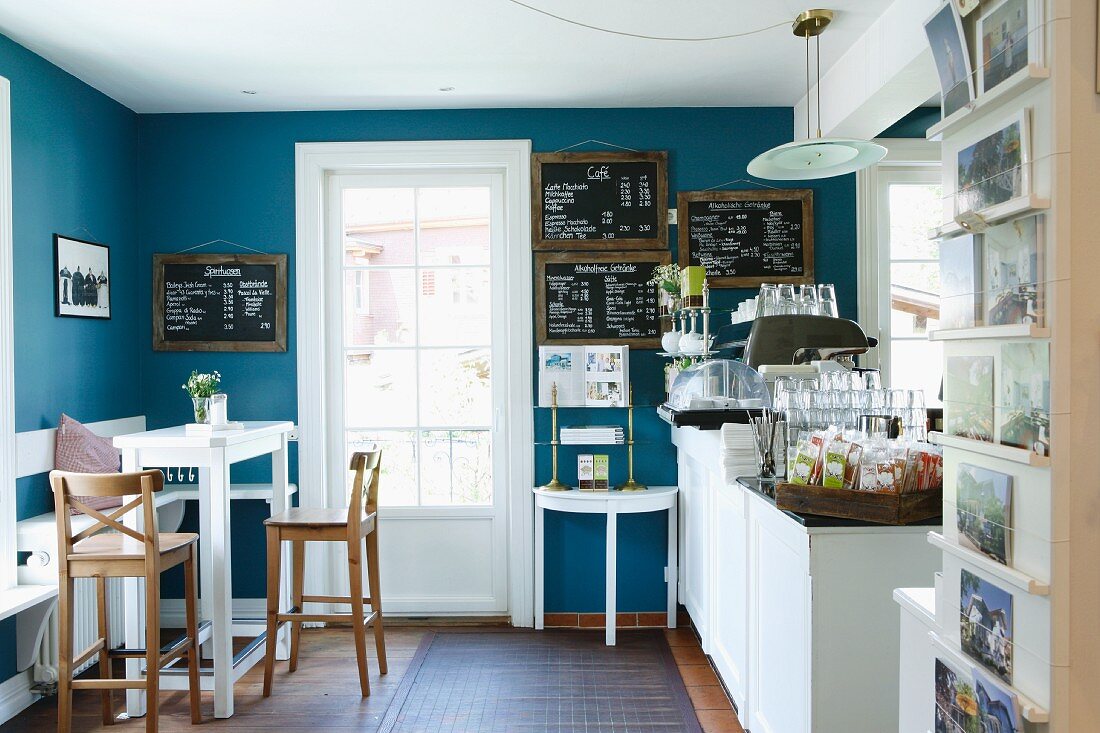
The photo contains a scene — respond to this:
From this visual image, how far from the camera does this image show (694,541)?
3680 mm

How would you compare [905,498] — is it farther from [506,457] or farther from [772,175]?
[506,457]

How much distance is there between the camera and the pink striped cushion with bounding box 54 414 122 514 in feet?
→ 10.8

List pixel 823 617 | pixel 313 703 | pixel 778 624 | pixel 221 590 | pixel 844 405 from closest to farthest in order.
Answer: pixel 823 617 → pixel 778 624 → pixel 844 405 → pixel 221 590 → pixel 313 703

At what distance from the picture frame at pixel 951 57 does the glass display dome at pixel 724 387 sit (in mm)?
1811

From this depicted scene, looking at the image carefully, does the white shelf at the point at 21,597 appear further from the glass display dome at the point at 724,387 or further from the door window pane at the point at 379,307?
the glass display dome at the point at 724,387

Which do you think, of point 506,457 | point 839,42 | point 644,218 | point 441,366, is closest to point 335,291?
point 441,366

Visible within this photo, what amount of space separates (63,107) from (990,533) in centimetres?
381

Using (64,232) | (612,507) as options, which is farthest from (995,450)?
(64,232)

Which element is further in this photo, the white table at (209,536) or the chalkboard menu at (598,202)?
the chalkboard menu at (598,202)

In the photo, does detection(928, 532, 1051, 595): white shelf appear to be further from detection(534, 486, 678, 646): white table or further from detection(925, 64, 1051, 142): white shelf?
detection(534, 486, 678, 646): white table

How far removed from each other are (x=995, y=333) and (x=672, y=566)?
117 inches

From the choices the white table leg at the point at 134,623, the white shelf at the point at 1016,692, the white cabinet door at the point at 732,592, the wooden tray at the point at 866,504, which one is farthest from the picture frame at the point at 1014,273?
the white table leg at the point at 134,623

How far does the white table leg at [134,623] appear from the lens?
9.80ft

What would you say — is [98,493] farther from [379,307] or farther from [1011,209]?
[1011,209]
